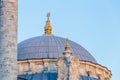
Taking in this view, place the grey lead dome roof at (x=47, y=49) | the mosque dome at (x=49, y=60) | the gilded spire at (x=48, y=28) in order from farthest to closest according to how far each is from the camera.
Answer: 1. the gilded spire at (x=48, y=28)
2. the grey lead dome roof at (x=47, y=49)
3. the mosque dome at (x=49, y=60)

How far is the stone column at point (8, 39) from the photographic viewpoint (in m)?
28.6

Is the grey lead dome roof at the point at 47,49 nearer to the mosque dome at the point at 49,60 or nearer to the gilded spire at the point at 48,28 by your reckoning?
the mosque dome at the point at 49,60

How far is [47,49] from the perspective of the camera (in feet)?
164

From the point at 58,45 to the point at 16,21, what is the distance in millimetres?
21285

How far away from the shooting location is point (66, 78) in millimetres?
42375

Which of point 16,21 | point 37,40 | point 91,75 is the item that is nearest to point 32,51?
point 37,40

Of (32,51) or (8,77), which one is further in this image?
(32,51)

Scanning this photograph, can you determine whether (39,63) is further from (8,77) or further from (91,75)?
(8,77)

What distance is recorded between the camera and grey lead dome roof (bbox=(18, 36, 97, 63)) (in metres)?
48.9

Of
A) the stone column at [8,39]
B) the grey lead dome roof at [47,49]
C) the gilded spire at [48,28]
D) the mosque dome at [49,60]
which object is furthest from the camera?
the gilded spire at [48,28]

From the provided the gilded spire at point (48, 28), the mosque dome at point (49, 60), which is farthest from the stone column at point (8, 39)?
the gilded spire at point (48, 28)

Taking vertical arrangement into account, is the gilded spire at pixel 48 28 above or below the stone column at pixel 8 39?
above

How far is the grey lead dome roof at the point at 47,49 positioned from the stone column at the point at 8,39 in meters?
18.9

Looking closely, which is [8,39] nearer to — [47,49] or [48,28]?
[47,49]
